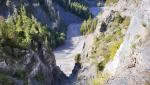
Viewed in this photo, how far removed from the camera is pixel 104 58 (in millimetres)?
85125

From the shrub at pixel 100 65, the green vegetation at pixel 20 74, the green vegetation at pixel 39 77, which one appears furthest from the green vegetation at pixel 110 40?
the green vegetation at pixel 20 74

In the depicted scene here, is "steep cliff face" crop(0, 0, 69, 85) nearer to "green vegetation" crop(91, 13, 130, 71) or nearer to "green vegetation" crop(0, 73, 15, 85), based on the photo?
"green vegetation" crop(0, 73, 15, 85)

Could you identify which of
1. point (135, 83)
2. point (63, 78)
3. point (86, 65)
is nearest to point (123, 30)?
point (86, 65)

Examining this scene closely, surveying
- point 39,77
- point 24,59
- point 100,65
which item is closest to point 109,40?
point 100,65

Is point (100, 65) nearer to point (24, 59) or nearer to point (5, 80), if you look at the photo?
point (24, 59)

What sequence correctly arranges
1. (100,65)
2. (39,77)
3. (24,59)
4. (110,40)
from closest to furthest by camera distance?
1. (100,65)
2. (24,59)
3. (110,40)
4. (39,77)

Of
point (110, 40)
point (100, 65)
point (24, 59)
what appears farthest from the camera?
point (110, 40)

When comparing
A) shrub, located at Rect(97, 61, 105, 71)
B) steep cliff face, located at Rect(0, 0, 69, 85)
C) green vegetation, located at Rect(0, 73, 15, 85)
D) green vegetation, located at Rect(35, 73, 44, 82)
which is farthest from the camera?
green vegetation, located at Rect(35, 73, 44, 82)

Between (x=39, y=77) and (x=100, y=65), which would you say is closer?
(x=100, y=65)

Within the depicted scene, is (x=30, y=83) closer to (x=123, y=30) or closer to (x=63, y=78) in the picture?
(x=123, y=30)

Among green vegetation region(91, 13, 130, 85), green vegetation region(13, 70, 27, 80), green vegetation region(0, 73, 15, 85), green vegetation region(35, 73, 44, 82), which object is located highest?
green vegetation region(91, 13, 130, 85)

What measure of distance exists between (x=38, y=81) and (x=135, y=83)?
68956 mm

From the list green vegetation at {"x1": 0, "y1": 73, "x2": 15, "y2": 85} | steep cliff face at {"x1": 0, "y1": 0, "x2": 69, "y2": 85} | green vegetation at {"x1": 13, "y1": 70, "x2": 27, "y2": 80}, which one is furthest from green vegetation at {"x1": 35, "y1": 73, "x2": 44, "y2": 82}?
green vegetation at {"x1": 0, "y1": 73, "x2": 15, "y2": 85}

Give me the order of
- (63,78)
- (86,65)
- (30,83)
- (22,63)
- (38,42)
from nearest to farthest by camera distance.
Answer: (30,83)
(22,63)
(86,65)
(38,42)
(63,78)
